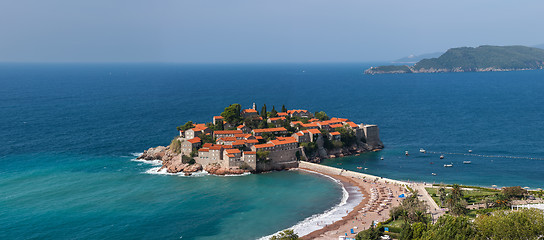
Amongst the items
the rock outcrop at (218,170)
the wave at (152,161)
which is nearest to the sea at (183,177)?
the wave at (152,161)

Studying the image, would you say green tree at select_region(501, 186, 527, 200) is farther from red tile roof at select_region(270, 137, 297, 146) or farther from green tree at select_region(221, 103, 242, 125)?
green tree at select_region(221, 103, 242, 125)

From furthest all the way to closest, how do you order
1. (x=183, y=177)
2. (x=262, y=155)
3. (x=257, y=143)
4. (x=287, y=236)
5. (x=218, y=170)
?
(x=257, y=143)
(x=262, y=155)
(x=218, y=170)
(x=183, y=177)
(x=287, y=236)

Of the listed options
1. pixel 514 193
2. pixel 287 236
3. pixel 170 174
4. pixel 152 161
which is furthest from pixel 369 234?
pixel 152 161

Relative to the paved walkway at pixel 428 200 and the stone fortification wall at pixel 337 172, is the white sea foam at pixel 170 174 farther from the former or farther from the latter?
the paved walkway at pixel 428 200

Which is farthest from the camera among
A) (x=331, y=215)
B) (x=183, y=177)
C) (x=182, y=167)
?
(x=182, y=167)

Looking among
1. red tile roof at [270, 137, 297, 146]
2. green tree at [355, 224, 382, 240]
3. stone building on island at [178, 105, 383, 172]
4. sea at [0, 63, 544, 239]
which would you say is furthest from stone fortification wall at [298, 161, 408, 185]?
green tree at [355, 224, 382, 240]

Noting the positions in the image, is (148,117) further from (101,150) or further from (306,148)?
(306,148)

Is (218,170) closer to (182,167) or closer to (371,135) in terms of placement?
(182,167)
